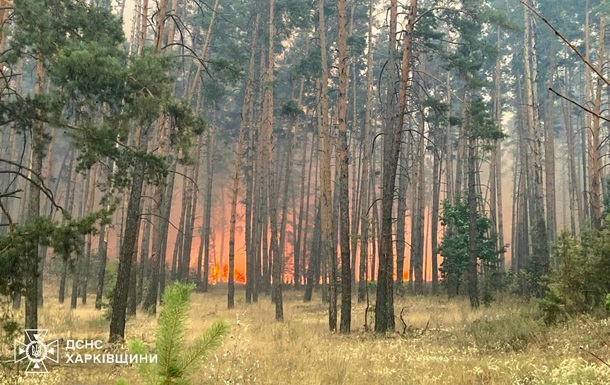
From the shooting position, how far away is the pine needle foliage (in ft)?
6.44

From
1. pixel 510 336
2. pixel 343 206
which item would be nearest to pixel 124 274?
pixel 343 206

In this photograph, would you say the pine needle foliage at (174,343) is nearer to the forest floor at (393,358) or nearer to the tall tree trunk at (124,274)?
the forest floor at (393,358)

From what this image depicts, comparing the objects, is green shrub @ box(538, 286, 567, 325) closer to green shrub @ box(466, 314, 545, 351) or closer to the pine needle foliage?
green shrub @ box(466, 314, 545, 351)

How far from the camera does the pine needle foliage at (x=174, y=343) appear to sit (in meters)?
1.96

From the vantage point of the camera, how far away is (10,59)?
29.5 ft

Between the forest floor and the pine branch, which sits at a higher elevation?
the pine branch

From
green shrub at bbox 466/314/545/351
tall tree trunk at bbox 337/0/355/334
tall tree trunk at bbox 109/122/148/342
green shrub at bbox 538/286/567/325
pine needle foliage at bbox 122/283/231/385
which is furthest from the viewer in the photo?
tall tree trunk at bbox 337/0/355/334

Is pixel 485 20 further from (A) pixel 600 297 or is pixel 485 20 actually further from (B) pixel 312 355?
(B) pixel 312 355

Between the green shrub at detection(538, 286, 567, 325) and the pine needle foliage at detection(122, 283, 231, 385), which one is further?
the green shrub at detection(538, 286, 567, 325)

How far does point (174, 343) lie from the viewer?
2033 millimetres

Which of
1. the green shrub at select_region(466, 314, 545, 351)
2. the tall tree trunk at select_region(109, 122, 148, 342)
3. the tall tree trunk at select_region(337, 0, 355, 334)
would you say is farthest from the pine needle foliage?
the tall tree trunk at select_region(337, 0, 355, 334)

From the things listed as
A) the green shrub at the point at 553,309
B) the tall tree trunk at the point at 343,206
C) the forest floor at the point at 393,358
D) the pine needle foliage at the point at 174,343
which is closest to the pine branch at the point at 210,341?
the pine needle foliage at the point at 174,343

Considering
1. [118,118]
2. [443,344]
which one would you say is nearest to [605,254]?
[443,344]

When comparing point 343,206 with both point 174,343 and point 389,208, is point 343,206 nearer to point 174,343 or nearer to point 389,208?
point 389,208
